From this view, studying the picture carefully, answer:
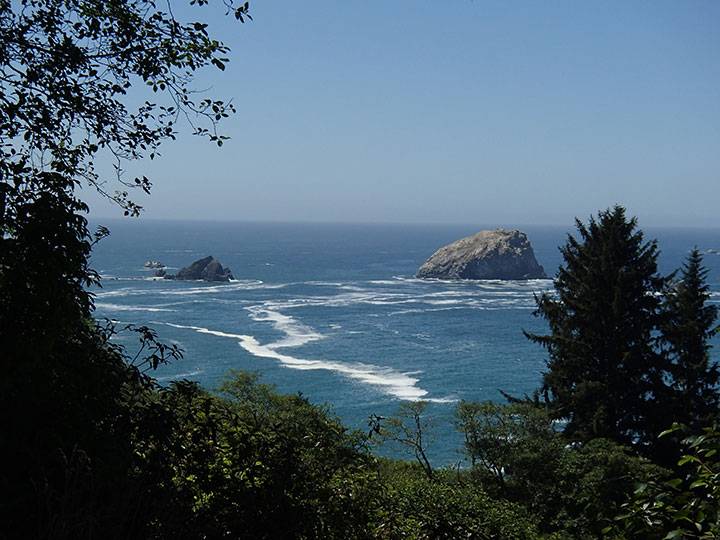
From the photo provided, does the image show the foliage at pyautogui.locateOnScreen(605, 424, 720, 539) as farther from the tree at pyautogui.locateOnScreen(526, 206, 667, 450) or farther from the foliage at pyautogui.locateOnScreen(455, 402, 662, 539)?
the tree at pyautogui.locateOnScreen(526, 206, 667, 450)

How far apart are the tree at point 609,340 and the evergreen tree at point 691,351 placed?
2.80 ft

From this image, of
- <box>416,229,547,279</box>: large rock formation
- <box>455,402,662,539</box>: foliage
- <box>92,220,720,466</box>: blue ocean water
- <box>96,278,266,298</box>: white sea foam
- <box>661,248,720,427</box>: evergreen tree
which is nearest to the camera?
<box>455,402,662,539</box>: foliage

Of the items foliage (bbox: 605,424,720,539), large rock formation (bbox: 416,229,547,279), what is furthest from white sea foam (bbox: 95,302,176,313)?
foliage (bbox: 605,424,720,539)

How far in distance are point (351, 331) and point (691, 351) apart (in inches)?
1548

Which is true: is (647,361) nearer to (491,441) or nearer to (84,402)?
(491,441)

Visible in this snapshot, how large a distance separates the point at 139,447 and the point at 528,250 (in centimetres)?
11157

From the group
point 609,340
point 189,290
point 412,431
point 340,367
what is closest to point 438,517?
point 609,340

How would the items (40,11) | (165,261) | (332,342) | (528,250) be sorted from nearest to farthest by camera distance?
(40,11) < (332,342) < (528,250) < (165,261)

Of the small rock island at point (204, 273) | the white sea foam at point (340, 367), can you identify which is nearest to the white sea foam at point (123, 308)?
the white sea foam at point (340, 367)

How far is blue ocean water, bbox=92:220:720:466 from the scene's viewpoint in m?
42.1

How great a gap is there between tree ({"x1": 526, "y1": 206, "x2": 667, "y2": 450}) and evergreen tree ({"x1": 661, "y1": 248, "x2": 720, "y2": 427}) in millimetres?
853

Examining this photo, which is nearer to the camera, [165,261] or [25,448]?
[25,448]

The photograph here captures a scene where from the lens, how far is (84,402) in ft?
14.4

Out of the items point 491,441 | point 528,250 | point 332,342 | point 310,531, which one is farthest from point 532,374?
point 528,250
